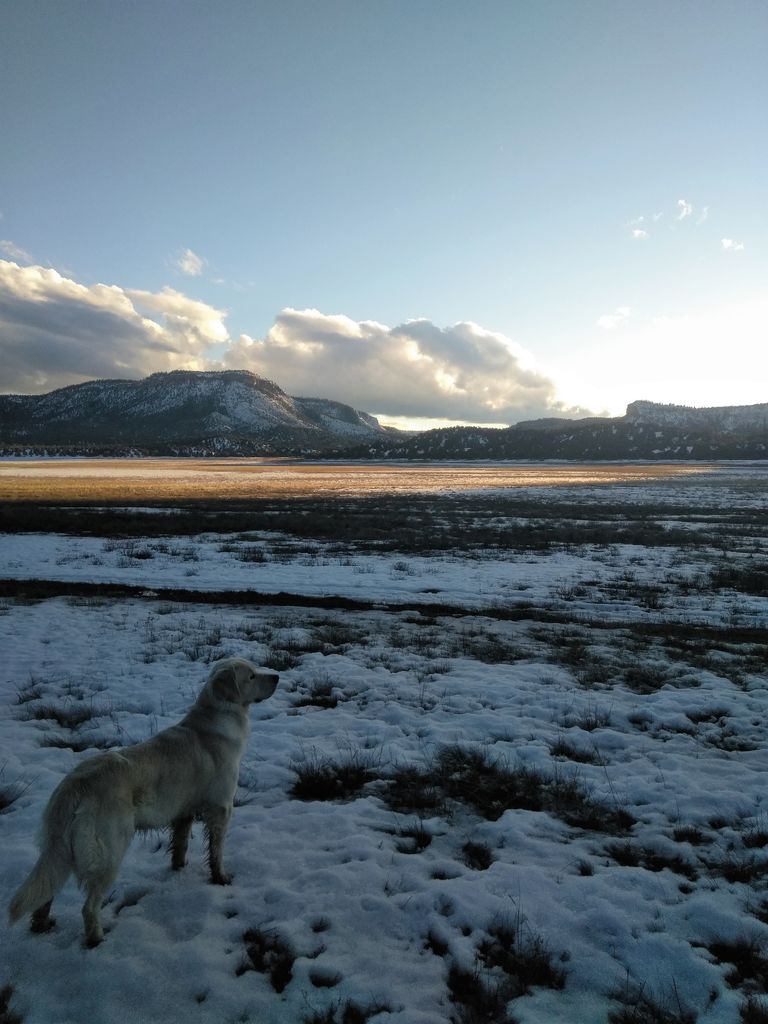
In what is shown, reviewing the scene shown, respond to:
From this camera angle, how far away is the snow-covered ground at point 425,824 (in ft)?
13.1

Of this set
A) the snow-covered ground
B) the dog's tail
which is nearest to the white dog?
the dog's tail

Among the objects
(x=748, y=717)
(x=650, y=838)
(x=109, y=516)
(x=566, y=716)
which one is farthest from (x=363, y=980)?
(x=109, y=516)

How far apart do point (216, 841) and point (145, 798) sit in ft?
3.54

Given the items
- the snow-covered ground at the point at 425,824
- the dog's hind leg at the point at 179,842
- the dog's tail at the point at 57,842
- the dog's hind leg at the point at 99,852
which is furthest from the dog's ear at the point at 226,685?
the snow-covered ground at the point at 425,824

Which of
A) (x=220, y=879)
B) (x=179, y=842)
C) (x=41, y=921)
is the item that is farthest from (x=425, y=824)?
(x=41, y=921)

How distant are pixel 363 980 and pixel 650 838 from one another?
11.0ft

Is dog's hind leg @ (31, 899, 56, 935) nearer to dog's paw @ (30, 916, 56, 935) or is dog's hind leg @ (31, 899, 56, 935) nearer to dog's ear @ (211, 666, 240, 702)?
dog's paw @ (30, 916, 56, 935)

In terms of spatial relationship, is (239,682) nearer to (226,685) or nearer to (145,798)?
(226,685)

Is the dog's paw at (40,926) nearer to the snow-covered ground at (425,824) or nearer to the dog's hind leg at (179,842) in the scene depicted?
the snow-covered ground at (425,824)

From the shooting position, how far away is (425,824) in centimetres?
596

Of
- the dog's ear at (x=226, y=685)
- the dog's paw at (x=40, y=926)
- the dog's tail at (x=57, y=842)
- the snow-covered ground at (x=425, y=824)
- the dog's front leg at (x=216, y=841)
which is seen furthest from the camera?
the dog's ear at (x=226, y=685)

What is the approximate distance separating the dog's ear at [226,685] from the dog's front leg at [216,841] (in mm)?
983

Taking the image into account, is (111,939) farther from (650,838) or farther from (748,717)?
(748,717)

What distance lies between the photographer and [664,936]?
4.42 metres
